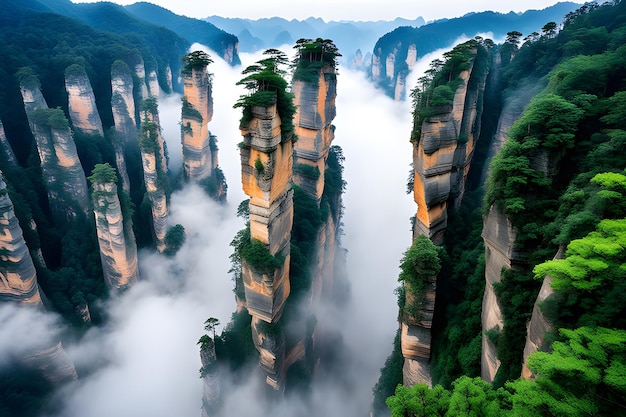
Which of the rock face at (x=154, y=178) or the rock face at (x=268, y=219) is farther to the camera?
the rock face at (x=154, y=178)

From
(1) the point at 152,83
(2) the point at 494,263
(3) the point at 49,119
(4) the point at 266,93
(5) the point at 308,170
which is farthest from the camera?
(1) the point at 152,83

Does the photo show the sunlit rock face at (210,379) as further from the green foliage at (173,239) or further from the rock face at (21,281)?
the green foliage at (173,239)

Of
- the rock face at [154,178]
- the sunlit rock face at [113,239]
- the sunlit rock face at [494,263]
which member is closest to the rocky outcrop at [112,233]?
the sunlit rock face at [113,239]

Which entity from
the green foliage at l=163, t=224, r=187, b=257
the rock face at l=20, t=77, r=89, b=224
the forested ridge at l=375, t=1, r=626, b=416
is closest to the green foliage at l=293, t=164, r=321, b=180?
the forested ridge at l=375, t=1, r=626, b=416

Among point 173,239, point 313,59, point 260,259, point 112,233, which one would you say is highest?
point 313,59

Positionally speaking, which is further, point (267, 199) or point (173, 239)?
point (173, 239)

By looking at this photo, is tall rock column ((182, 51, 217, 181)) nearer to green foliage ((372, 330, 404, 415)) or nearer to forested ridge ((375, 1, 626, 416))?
forested ridge ((375, 1, 626, 416))

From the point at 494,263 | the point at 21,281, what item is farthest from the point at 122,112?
the point at 494,263

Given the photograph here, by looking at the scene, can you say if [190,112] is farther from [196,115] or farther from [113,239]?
[113,239]
